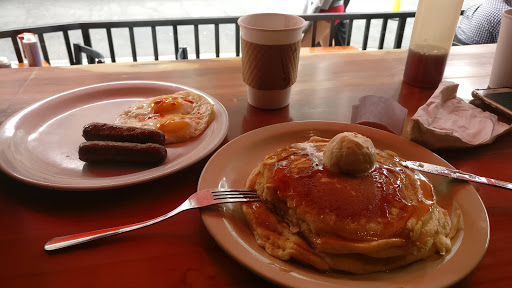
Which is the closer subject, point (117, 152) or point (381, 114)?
point (117, 152)

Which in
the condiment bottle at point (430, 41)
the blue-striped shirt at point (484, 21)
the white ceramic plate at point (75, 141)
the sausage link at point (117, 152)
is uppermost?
the condiment bottle at point (430, 41)

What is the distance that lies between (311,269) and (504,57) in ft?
5.24

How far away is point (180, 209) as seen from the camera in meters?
0.93

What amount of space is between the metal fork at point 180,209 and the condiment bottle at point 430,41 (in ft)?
4.17

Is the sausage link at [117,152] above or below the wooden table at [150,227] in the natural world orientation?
above

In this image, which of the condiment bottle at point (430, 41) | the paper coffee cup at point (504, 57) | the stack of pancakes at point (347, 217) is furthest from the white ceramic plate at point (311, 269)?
the paper coffee cup at point (504, 57)

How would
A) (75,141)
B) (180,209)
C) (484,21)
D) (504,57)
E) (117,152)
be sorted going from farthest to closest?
1. (484,21)
2. (504,57)
3. (75,141)
4. (117,152)
5. (180,209)

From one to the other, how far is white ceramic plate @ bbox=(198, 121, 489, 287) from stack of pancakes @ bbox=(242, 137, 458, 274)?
0.08 feet

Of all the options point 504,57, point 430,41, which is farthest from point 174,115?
point 504,57

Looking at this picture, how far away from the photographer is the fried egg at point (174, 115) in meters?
1.34

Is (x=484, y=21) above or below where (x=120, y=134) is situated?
below

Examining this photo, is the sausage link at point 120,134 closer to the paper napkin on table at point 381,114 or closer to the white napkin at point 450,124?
the paper napkin on table at point 381,114

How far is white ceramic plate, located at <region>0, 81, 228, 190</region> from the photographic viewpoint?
3.47 ft

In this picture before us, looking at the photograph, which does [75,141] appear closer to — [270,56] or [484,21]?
[270,56]
